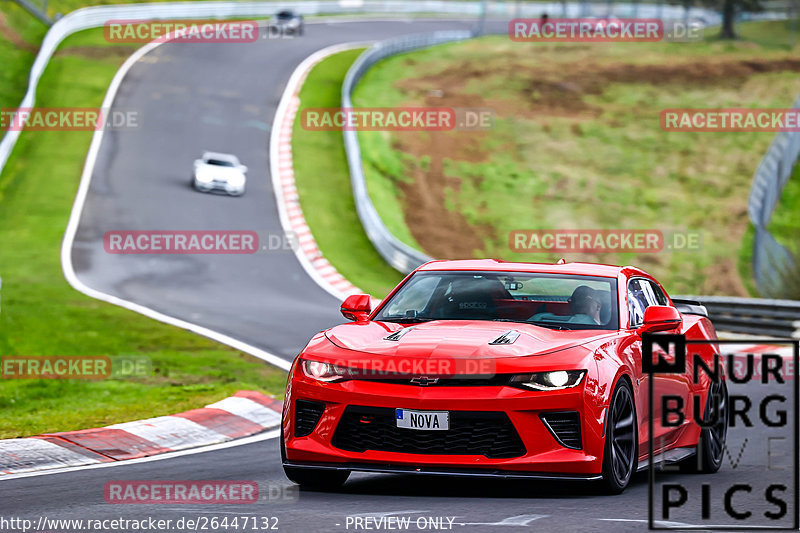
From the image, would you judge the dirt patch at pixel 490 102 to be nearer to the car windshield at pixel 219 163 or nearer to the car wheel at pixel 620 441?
the car windshield at pixel 219 163

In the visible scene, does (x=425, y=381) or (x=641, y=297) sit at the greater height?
(x=641, y=297)

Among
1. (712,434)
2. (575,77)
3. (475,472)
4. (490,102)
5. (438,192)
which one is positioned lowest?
(712,434)

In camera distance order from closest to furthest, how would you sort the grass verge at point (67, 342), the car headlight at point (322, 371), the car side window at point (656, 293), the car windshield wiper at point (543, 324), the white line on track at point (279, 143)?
the car headlight at point (322, 371)
the car windshield wiper at point (543, 324)
the car side window at point (656, 293)
the grass verge at point (67, 342)
the white line on track at point (279, 143)

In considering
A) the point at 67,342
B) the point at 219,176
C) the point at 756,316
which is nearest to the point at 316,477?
the point at 67,342

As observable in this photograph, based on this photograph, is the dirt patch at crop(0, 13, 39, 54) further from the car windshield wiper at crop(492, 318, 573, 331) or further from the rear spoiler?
the car windshield wiper at crop(492, 318, 573, 331)

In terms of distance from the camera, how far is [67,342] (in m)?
17.6

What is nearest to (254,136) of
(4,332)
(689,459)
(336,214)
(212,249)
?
(336,214)

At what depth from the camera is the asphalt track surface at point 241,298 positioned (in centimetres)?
709

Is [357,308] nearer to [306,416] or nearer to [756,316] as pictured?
[306,416]

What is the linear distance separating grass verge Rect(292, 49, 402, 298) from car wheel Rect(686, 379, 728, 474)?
1758 centimetres

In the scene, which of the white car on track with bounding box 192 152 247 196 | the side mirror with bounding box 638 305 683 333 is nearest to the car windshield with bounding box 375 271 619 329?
the side mirror with bounding box 638 305 683 333

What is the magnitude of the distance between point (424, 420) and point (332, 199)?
29.7 m

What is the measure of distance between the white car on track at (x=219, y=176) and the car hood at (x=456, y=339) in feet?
91.5

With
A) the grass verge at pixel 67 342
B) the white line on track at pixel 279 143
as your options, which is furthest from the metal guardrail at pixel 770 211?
the grass verge at pixel 67 342
